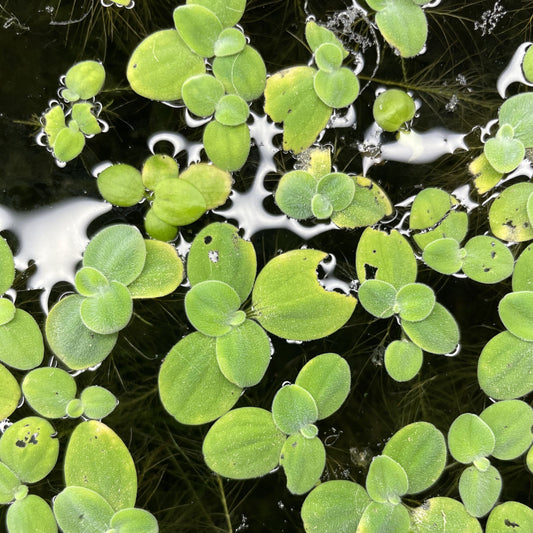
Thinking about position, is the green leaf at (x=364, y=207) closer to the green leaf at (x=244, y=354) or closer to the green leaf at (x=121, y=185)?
the green leaf at (x=244, y=354)

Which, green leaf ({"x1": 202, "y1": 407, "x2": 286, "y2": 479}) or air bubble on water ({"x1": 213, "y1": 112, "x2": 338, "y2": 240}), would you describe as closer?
green leaf ({"x1": 202, "y1": 407, "x2": 286, "y2": 479})

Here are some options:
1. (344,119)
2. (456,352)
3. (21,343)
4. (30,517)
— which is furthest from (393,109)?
(30,517)

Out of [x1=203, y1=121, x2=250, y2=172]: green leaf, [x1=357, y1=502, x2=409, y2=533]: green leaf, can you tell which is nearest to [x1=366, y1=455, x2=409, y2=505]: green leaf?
[x1=357, y1=502, x2=409, y2=533]: green leaf

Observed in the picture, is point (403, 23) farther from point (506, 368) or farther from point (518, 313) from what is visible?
point (506, 368)

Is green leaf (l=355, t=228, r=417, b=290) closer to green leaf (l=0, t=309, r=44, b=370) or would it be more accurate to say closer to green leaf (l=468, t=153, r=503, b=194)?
green leaf (l=468, t=153, r=503, b=194)

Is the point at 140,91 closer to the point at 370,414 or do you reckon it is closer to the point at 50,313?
the point at 50,313

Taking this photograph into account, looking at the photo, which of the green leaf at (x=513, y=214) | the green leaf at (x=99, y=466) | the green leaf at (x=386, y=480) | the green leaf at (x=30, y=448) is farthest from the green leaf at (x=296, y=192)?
the green leaf at (x=30, y=448)

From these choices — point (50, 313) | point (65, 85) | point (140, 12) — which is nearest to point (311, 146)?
point (140, 12)

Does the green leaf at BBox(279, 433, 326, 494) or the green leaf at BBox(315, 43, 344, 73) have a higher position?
the green leaf at BBox(315, 43, 344, 73)

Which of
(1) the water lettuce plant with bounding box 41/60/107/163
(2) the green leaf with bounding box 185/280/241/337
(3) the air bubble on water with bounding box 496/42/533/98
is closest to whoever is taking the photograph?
(2) the green leaf with bounding box 185/280/241/337
